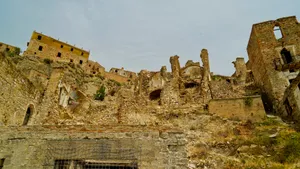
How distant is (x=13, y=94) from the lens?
1101 cm

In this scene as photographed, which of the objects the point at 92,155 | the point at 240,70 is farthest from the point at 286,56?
the point at 92,155

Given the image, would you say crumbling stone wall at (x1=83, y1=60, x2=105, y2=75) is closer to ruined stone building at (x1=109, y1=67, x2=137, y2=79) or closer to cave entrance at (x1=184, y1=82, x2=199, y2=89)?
ruined stone building at (x1=109, y1=67, x2=137, y2=79)

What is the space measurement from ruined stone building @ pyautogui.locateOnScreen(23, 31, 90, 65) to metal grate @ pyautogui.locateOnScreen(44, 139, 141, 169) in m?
41.6

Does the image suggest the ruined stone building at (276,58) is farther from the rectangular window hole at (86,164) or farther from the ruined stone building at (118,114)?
the rectangular window hole at (86,164)

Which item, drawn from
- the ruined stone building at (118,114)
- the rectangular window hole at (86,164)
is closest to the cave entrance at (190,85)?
the ruined stone building at (118,114)

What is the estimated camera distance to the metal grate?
6293mm

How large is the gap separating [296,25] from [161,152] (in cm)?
2206

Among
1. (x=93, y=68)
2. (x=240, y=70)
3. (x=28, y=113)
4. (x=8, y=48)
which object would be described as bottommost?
(x=28, y=113)

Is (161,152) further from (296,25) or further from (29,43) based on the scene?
(29,43)

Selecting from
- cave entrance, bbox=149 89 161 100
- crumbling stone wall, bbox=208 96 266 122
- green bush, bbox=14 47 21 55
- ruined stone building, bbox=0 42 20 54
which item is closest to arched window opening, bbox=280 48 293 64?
crumbling stone wall, bbox=208 96 266 122

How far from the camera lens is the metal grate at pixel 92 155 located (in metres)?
6.29

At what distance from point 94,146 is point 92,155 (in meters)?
0.28

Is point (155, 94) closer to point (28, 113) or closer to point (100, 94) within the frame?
point (28, 113)

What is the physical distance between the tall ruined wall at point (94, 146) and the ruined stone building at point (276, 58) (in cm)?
1440
